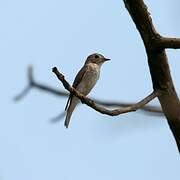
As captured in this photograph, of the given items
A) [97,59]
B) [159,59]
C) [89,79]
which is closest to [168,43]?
[159,59]

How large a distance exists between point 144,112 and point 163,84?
0.18 meters

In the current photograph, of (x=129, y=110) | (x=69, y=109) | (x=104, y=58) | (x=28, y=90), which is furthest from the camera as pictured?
(x=104, y=58)

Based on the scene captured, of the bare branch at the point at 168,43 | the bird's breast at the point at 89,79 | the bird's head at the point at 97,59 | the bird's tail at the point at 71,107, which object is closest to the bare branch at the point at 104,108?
the bare branch at the point at 168,43

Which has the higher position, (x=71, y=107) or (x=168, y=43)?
(x=168, y=43)

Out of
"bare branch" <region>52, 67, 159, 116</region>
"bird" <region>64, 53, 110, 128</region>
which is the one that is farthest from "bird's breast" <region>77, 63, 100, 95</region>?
"bare branch" <region>52, 67, 159, 116</region>

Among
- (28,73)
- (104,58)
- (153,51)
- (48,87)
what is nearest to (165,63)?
(153,51)

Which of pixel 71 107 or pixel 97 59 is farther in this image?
pixel 97 59

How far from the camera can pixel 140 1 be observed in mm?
2676

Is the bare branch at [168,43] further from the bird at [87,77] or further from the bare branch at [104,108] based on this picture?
the bird at [87,77]

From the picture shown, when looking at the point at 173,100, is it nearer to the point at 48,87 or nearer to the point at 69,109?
the point at 48,87

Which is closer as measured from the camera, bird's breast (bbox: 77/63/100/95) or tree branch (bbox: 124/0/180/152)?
tree branch (bbox: 124/0/180/152)

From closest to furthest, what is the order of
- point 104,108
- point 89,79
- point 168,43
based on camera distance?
1. point 168,43
2. point 104,108
3. point 89,79

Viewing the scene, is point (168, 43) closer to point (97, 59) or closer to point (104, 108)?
point (104, 108)

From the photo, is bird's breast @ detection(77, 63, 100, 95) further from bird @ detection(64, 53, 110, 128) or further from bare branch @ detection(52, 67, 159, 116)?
bare branch @ detection(52, 67, 159, 116)
